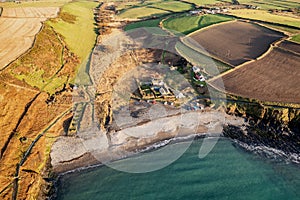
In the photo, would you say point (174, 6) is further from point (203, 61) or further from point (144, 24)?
point (203, 61)

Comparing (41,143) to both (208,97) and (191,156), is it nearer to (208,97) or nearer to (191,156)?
(191,156)

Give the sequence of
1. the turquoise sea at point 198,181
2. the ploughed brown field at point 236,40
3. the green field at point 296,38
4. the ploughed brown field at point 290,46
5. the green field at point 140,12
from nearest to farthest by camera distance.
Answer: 1. the turquoise sea at point 198,181
2. the ploughed brown field at point 290,46
3. the ploughed brown field at point 236,40
4. the green field at point 296,38
5. the green field at point 140,12

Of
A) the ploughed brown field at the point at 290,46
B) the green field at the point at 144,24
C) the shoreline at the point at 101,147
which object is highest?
the green field at the point at 144,24

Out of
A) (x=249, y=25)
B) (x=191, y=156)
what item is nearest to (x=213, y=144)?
(x=191, y=156)

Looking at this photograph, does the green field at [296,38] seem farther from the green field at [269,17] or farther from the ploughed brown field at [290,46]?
the green field at [269,17]

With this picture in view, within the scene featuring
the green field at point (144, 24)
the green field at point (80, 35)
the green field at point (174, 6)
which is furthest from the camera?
the green field at point (174, 6)

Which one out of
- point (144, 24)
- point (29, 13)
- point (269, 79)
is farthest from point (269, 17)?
point (29, 13)

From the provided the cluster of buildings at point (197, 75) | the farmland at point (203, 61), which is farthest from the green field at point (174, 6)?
the cluster of buildings at point (197, 75)
